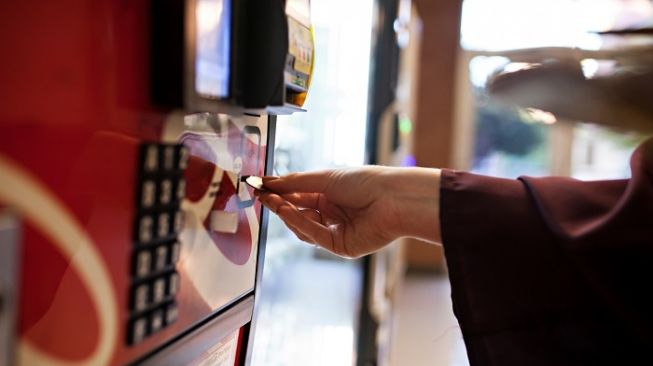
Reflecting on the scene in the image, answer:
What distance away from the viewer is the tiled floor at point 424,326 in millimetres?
2309

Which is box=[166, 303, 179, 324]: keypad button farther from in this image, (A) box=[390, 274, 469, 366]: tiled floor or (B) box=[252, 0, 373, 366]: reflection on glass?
(B) box=[252, 0, 373, 366]: reflection on glass

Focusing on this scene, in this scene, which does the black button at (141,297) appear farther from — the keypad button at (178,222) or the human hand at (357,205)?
the human hand at (357,205)

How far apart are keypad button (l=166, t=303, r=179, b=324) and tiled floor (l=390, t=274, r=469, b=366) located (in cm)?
129

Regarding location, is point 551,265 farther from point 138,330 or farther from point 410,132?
point 410,132

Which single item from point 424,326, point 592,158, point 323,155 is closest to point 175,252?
point 323,155

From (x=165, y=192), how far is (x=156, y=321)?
0.11 meters

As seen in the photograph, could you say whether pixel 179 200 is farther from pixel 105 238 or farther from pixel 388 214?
pixel 388 214

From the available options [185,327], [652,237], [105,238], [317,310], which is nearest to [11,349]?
[105,238]

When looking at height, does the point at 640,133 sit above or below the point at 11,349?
above

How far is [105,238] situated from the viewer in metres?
0.42

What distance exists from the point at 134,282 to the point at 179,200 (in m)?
0.08

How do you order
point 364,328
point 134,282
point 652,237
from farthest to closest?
point 364,328
point 652,237
point 134,282

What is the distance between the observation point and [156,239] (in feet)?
1.58

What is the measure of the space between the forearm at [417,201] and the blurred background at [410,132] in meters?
0.17
